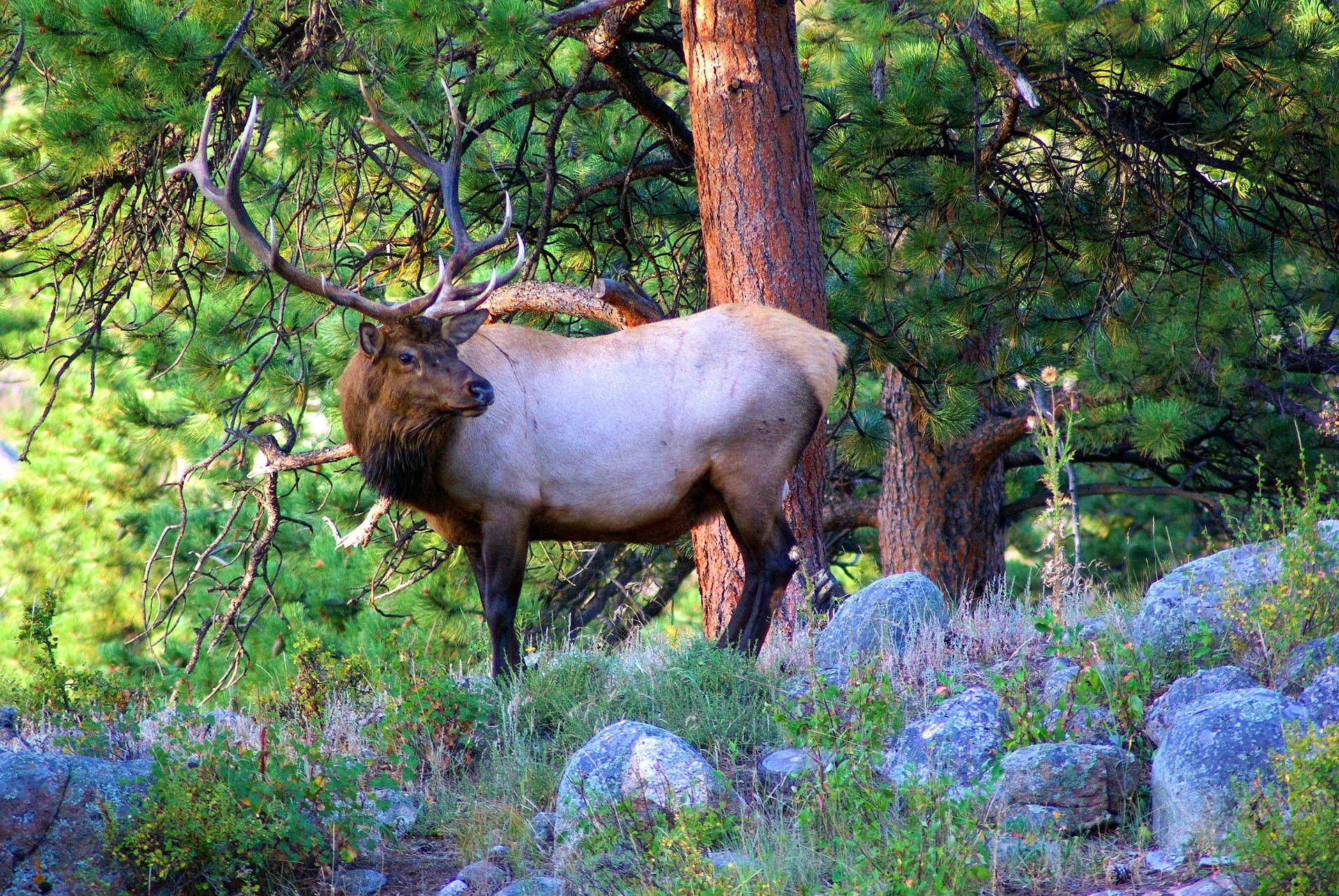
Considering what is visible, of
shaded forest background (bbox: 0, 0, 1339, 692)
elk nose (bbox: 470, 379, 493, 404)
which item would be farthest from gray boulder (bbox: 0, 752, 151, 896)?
shaded forest background (bbox: 0, 0, 1339, 692)

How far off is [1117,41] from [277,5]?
15.0 feet

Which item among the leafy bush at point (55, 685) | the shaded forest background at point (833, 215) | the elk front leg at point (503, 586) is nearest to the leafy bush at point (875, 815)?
the shaded forest background at point (833, 215)

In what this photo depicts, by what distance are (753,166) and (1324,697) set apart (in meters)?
3.93

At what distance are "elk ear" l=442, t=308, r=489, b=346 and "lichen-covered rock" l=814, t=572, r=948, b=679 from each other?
2.06 meters

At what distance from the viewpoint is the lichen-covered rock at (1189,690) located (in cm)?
411

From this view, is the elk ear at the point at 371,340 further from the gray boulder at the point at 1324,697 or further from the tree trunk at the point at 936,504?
the tree trunk at the point at 936,504

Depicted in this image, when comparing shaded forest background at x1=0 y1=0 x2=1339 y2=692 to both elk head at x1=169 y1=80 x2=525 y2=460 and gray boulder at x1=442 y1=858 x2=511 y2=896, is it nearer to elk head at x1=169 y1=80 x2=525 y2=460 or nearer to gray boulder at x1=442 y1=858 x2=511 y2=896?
elk head at x1=169 y1=80 x2=525 y2=460

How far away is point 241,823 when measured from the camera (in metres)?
3.80

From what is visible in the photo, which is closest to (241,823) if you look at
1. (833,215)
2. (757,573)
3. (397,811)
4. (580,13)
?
(397,811)

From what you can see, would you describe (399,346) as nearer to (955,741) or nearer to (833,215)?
(955,741)

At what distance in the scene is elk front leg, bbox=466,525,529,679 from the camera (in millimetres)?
5391

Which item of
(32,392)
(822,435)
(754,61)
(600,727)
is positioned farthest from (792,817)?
(32,392)

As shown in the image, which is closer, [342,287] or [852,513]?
[342,287]

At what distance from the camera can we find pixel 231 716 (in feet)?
18.0
